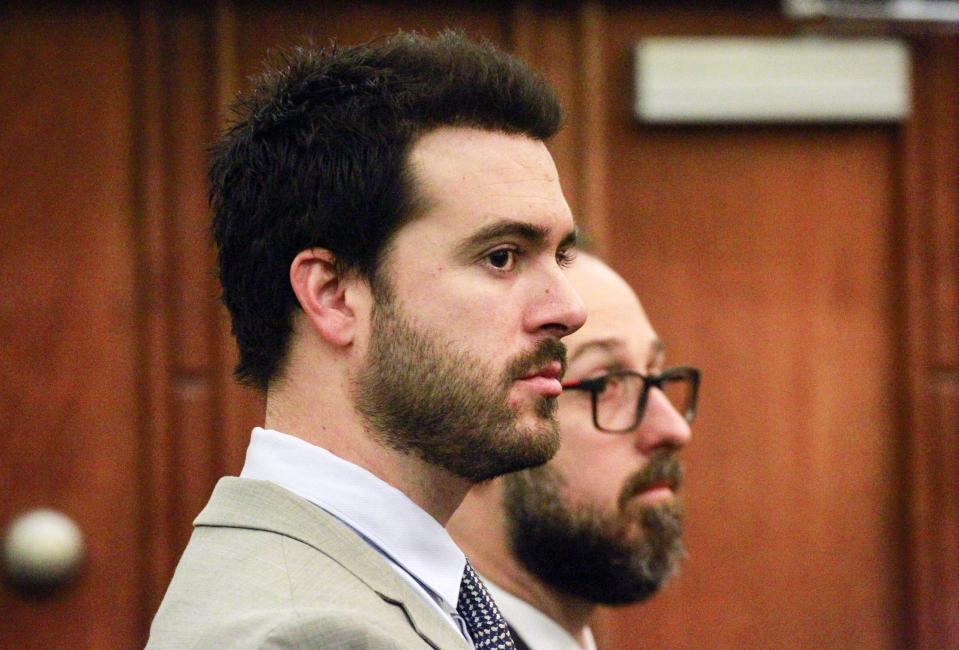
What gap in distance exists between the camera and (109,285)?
2869 mm

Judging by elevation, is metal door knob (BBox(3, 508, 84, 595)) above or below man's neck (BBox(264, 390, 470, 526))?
below

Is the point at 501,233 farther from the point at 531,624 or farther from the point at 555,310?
the point at 531,624

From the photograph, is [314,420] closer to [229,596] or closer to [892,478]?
[229,596]

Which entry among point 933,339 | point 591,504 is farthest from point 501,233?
point 933,339

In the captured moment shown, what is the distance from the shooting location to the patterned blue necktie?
1499 mm

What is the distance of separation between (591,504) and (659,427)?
0.18 m

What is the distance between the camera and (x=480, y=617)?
152cm

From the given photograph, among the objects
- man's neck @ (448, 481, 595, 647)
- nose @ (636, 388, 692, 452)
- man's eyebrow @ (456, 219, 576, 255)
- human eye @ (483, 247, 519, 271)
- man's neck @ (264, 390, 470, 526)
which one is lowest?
man's neck @ (448, 481, 595, 647)

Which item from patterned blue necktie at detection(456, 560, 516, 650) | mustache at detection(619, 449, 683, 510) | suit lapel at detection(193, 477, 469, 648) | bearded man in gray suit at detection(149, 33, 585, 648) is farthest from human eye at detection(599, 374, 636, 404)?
suit lapel at detection(193, 477, 469, 648)

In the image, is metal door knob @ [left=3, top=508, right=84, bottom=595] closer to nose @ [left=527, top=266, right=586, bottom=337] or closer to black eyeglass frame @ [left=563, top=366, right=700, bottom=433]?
black eyeglass frame @ [left=563, top=366, right=700, bottom=433]

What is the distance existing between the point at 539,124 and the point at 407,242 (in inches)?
9.4

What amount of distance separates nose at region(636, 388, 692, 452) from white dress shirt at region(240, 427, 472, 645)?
801mm

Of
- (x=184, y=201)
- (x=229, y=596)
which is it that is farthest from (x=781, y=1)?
(x=229, y=596)

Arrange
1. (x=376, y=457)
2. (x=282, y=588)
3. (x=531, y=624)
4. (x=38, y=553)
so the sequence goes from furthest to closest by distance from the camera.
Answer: (x=38, y=553) < (x=531, y=624) < (x=376, y=457) < (x=282, y=588)
